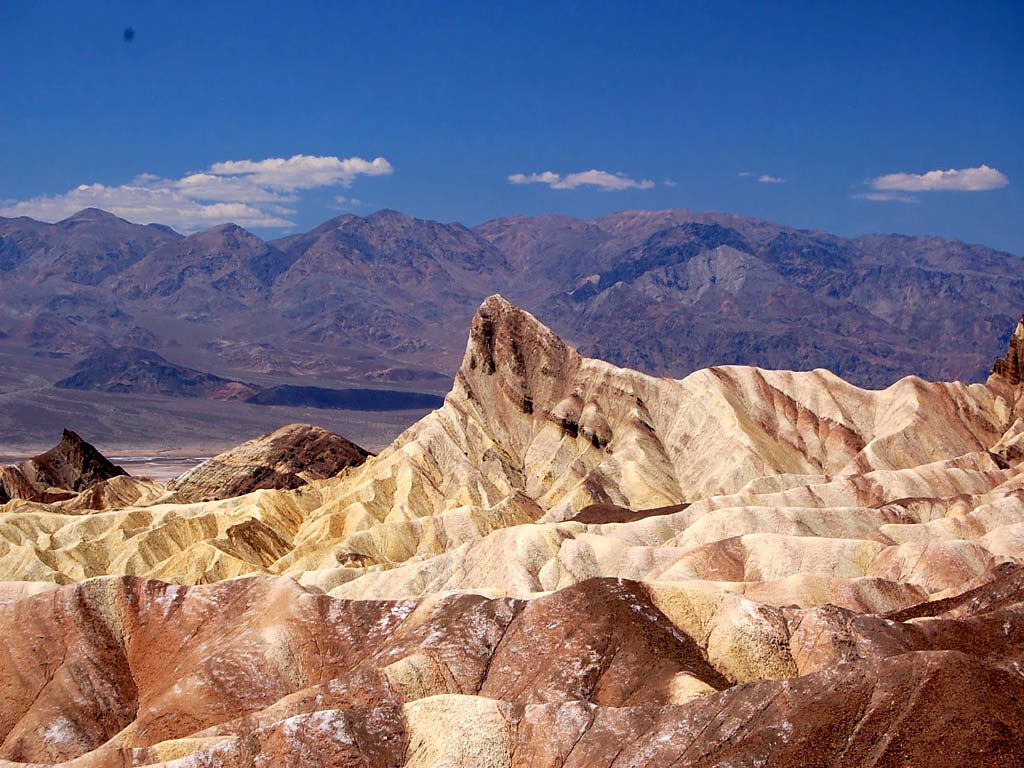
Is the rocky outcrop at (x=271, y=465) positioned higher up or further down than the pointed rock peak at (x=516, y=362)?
further down

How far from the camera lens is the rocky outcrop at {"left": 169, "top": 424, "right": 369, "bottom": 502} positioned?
447 feet

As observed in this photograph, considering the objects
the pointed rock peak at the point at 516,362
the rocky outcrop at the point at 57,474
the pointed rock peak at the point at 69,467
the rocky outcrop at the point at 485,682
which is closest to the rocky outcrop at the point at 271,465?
the rocky outcrop at the point at 57,474

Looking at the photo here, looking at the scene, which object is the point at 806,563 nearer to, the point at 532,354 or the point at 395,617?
the point at 395,617

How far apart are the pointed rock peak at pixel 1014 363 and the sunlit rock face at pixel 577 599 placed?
2.17 feet

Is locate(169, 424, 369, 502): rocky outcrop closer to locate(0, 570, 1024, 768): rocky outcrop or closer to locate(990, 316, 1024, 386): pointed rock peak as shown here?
locate(0, 570, 1024, 768): rocky outcrop

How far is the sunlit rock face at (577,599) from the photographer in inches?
1949

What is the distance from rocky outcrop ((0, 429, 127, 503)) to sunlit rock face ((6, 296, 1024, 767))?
20000 mm

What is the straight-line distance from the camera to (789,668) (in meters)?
60.5

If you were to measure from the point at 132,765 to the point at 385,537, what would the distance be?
50.9m

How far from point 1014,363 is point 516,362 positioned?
52.5 m

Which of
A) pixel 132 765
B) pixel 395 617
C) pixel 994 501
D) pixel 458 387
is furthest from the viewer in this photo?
pixel 458 387

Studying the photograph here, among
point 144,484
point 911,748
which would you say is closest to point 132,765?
point 911,748

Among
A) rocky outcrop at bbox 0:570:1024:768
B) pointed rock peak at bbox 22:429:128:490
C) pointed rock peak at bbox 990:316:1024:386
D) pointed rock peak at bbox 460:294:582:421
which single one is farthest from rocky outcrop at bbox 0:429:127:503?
pointed rock peak at bbox 990:316:1024:386

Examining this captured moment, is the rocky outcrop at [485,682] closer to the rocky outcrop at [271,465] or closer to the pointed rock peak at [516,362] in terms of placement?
the pointed rock peak at [516,362]
